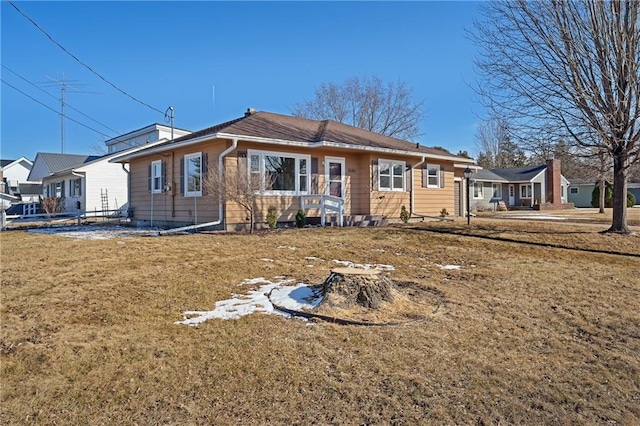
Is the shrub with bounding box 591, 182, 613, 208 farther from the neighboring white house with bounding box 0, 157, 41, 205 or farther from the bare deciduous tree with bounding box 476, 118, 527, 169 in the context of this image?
the neighboring white house with bounding box 0, 157, 41, 205

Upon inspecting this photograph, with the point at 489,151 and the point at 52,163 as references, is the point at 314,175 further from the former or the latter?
the point at 489,151

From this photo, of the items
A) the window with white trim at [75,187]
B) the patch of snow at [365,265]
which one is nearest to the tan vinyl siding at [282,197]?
the patch of snow at [365,265]

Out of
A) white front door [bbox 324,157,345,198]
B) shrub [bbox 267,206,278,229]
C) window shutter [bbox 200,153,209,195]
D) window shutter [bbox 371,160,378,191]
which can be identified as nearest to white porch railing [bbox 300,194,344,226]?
white front door [bbox 324,157,345,198]

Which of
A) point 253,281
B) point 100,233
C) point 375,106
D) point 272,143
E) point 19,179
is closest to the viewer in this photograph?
point 253,281

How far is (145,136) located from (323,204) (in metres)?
20.0

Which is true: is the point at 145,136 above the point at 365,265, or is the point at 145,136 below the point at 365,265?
above

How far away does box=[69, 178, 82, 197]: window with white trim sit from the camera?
83.5 feet

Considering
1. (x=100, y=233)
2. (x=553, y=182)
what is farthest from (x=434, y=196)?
(x=553, y=182)

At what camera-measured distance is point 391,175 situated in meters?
15.8

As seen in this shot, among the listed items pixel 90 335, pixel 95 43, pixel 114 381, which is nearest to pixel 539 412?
pixel 114 381

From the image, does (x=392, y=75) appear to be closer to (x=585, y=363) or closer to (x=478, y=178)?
(x=478, y=178)

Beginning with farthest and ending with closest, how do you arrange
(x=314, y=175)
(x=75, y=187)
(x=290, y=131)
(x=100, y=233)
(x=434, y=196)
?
1. (x=75, y=187)
2. (x=434, y=196)
3. (x=290, y=131)
4. (x=314, y=175)
5. (x=100, y=233)

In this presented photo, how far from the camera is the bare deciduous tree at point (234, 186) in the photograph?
36.7ft

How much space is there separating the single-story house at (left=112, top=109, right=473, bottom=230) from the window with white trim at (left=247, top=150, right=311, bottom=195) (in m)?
0.03
